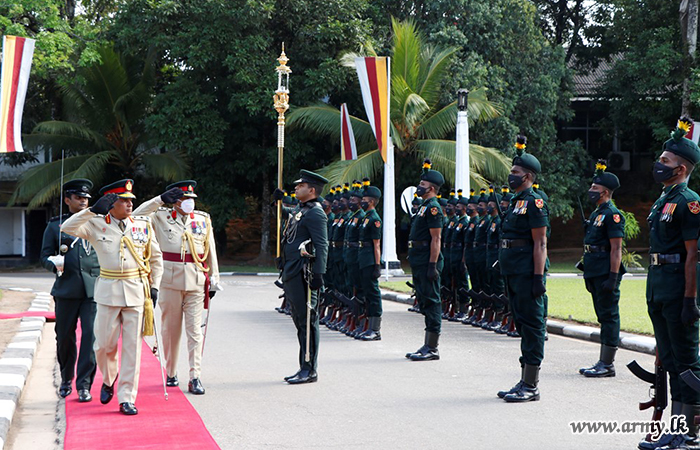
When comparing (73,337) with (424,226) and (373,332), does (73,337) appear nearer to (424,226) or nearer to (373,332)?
(424,226)

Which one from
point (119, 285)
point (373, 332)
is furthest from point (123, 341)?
point (373, 332)

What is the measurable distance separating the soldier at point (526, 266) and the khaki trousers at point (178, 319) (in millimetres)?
3008

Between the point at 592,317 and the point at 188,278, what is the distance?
7.68 m

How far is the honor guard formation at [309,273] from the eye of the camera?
19.6ft

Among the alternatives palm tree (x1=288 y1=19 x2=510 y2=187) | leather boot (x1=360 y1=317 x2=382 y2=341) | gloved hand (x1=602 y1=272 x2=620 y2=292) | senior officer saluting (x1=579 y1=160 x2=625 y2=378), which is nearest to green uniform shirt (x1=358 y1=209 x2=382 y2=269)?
leather boot (x1=360 y1=317 x2=382 y2=341)

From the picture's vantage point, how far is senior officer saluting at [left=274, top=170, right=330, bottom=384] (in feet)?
28.1

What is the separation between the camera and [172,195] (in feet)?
26.3

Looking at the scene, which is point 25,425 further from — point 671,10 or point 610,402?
point 671,10

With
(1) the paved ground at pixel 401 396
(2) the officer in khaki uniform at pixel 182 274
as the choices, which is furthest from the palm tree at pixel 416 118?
(2) the officer in khaki uniform at pixel 182 274

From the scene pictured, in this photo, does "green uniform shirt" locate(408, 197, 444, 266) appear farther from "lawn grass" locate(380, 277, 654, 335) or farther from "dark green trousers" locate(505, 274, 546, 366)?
"lawn grass" locate(380, 277, 654, 335)

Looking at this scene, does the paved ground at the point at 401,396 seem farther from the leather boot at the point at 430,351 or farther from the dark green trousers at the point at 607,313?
the dark green trousers at the point at 607,313

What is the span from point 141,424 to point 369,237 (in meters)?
6.24

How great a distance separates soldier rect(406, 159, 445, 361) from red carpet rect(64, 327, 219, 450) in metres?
3.18

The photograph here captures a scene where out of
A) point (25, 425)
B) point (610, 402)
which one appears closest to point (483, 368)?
point (610, 402)
